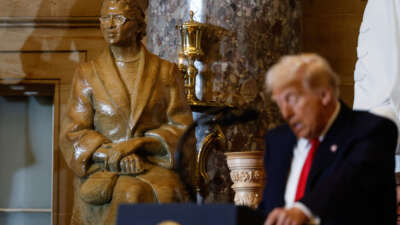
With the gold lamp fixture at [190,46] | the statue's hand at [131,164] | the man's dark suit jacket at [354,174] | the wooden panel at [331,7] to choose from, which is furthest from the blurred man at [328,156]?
the wooden panel at [331,7]

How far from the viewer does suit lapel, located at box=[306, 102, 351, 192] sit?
3264mm

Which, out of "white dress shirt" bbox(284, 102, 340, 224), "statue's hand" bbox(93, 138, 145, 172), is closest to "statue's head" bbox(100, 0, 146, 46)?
"statue's hand" bbox(93, 138, 145, 172)

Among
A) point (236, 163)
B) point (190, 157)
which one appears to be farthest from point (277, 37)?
point (190, 157)

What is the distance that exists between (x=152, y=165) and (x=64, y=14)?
3.20m

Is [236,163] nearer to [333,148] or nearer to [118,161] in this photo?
[118,161]

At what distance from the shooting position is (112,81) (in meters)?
6.06

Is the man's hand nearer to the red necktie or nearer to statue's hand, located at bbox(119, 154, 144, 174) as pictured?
the red necktie

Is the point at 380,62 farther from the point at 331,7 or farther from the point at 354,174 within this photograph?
the point at 331,7

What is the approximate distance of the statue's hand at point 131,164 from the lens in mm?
5727

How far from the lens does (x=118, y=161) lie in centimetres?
573

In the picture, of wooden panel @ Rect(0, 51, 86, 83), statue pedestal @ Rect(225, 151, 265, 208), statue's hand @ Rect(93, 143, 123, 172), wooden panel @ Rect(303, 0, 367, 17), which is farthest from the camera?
wooden panel @ Rect(303, 0, 367, 17)

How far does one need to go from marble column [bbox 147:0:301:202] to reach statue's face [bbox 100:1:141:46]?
1.82 m

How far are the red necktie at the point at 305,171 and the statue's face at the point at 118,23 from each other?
286cm

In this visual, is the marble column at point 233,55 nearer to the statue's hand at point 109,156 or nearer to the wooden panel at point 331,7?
the wooden panel at point 331,7
